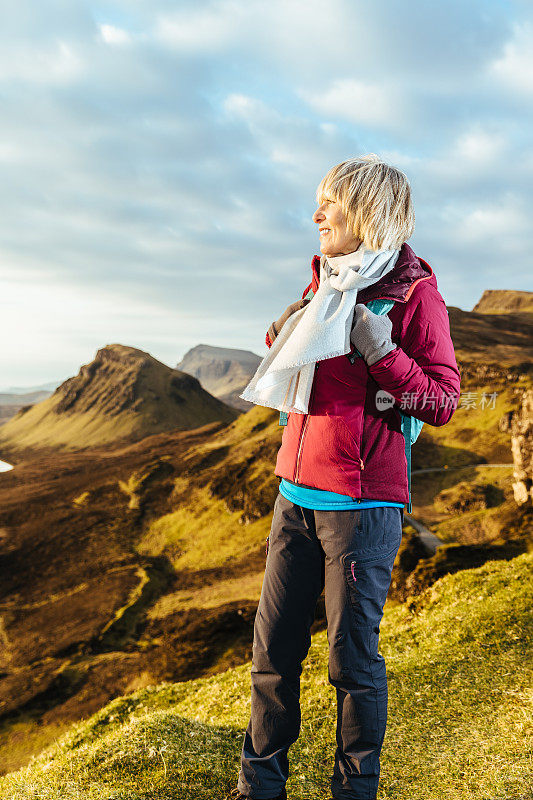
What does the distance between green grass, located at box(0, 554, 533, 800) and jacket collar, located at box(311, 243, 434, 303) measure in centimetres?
301

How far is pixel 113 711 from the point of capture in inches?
253

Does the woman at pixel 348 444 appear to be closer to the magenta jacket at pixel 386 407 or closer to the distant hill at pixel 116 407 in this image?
the magenta jacket at pixel 386 407

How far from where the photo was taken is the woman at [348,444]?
2.51 metres

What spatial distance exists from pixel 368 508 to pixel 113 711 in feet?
18.0

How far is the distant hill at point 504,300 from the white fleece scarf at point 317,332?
107855 mm

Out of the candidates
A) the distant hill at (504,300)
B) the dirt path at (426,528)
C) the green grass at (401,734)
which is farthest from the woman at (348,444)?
the distant hill at (504,300)

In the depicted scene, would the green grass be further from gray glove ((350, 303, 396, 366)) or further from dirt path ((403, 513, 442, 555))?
dirt path ((403, 513, 442, 555))

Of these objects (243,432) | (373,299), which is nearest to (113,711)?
(373,299)

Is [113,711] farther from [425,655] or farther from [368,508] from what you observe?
[368,508]

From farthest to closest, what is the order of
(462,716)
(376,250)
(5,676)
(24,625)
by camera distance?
(24,625), (5,676), (462,716), (376,250)

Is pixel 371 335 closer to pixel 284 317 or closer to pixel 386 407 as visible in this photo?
pixel 386 407

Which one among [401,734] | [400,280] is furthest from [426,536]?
[400,280]

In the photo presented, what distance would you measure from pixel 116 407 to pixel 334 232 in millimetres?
77519

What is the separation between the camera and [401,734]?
157 inches
